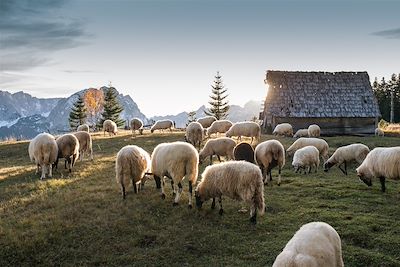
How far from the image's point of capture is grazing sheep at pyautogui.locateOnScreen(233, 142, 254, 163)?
65.2ft

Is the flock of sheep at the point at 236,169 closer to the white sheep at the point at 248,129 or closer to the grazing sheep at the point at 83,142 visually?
the grazing sheep at the point at 83,142

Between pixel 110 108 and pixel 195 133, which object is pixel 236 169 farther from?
pixel 110 108

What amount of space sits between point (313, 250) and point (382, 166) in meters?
9.59

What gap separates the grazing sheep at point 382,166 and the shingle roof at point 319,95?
2392 centimetres

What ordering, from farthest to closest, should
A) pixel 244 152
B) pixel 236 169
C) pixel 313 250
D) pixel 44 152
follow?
pixel 244 152
pixel 44 152
pixel 236 169
pixel 313 250

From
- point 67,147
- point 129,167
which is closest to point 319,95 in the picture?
point 67,147

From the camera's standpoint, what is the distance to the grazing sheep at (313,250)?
6.61m

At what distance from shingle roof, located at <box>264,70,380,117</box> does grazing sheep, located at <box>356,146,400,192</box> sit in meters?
23.9

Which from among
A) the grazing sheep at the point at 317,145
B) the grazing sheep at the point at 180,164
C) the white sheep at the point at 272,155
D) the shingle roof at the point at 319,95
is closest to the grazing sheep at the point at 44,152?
the grazing sheep at the point at 180,164

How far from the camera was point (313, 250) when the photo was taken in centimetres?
686

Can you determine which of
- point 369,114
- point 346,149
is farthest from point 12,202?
point 369,114

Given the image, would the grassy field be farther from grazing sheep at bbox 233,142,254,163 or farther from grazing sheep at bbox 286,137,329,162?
grazing sheep at bbox 286,137,329,162

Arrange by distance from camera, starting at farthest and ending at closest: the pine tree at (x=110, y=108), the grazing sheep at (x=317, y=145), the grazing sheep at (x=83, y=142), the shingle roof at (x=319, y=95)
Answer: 1. the pine tree at (x=110, y=108)
2. the shingle roof at (x=319, y=95)
3. the grazing sheep at (x=317, y=145)
4. the grazing sheep at (x=83, y=142)

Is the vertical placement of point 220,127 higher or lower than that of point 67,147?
higher
